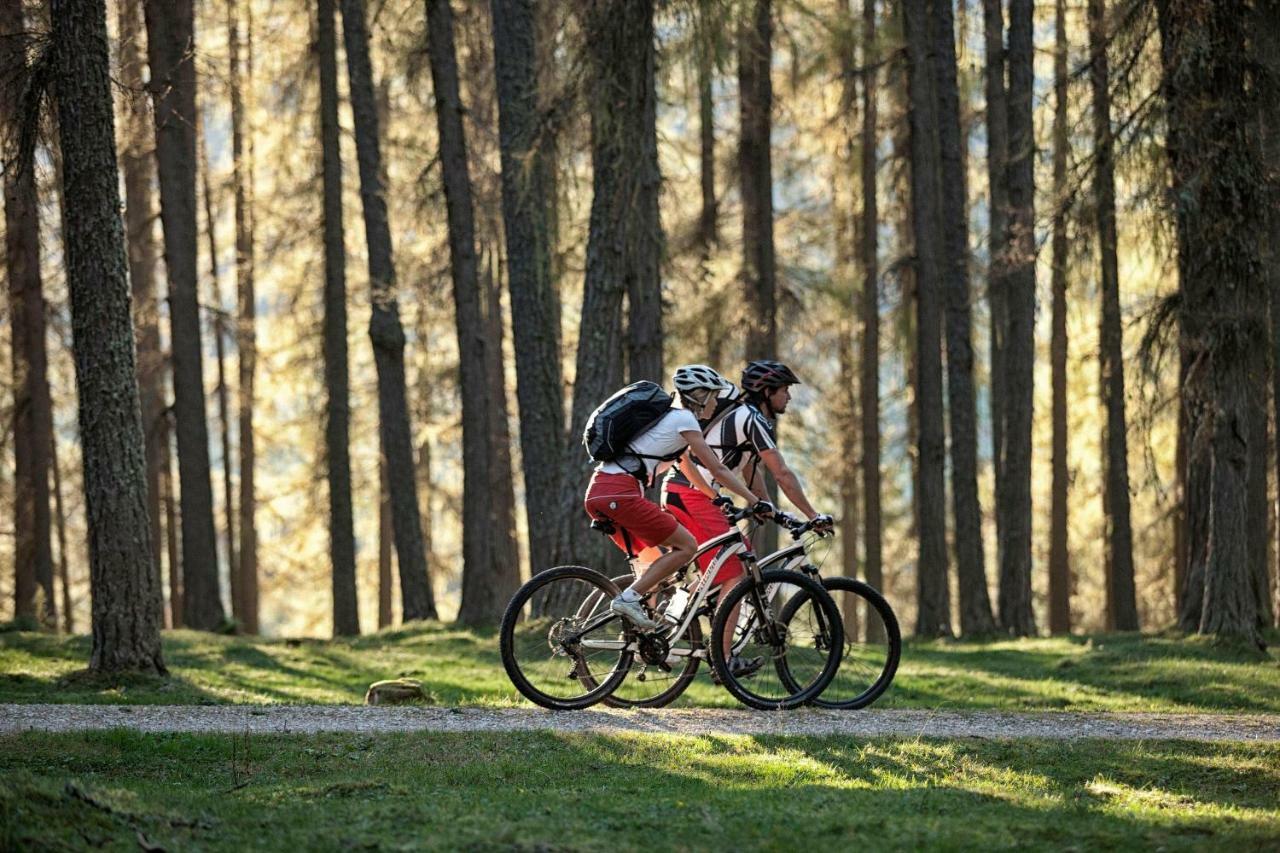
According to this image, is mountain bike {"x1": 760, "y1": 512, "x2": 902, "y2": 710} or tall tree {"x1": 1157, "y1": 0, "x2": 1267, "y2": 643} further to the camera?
tall tree {"x1": 1157, "y1": 0, "x2": 1267, "y2": 643}

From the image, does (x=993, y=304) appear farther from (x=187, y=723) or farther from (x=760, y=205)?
(x=187, y=723)

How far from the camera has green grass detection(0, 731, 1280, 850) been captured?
5938 millimetres

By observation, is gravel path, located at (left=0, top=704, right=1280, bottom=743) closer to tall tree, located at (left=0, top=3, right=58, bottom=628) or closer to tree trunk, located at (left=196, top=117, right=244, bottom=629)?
tall tree, located at (left=0, top=3, right=58, bottom=628)

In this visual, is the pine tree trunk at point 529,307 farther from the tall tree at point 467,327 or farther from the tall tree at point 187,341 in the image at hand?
the tall tree at point 187,341

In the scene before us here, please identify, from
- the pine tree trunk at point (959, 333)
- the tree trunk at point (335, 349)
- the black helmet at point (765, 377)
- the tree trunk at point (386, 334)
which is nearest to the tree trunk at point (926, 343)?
the pine tree trunk at point (959, 333)

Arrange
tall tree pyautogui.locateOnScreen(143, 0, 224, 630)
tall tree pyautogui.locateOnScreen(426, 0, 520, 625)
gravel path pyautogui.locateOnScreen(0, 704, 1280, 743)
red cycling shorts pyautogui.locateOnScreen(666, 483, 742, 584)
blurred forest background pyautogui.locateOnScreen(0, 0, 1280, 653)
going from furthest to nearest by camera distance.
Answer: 1. tall tree pyautogui.locateOnScreen(426, 0, 520, 625)
2. tall tree pyautogui.locateOnScreen(143, 0, 224, 630)
3. blurred forest background pyautogui.locateOnScreen(0, 0, 1280, 653)
4. red cycling shorts pyautogui.locateOnScreen(666, 483, 742, 584)
5. gravel path pyautogui.locateOnScreen(0, 704, 1280, 743)

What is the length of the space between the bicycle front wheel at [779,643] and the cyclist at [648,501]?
0.49 metres

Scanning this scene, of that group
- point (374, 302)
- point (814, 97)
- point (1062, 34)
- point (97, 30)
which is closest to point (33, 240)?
point (374, 302)

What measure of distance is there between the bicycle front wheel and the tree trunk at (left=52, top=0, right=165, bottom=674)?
5071 millimetres

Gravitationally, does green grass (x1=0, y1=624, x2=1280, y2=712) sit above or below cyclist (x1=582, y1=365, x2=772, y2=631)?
below

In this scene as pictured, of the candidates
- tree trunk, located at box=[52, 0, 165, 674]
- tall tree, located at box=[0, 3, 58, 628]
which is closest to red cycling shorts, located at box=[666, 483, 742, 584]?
tree trunk, located at box=[52, 0, 165, 674]

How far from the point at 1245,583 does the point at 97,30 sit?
11918mm

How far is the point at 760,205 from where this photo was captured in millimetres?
21641

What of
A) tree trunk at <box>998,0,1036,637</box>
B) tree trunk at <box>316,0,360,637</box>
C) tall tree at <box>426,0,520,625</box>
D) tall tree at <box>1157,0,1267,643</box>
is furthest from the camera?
tree trunk at <box>316,0,360,637</box>
